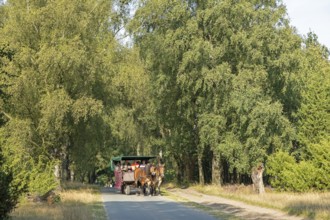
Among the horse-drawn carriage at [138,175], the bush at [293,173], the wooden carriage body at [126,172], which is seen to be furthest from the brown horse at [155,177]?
the bush at [293,173]

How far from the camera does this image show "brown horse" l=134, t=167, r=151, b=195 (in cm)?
3466

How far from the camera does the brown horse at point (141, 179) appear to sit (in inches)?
1365

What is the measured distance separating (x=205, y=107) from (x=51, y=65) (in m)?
11.7

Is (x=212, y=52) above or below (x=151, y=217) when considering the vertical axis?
above

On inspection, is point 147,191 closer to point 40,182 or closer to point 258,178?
point 258,178

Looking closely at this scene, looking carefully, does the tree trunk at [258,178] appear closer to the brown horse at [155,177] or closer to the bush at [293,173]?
the bush at [293,173]

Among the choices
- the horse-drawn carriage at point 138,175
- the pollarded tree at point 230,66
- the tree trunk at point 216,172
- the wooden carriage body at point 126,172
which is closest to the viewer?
A: the horse-drawn carriage at point 138,175

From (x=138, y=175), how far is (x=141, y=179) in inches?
33.9

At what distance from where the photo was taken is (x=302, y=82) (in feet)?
130

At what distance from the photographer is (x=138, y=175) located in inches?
1416

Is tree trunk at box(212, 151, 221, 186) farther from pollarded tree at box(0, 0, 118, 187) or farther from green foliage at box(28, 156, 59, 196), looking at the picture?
green foliage at box(28, 156, 59, 196)

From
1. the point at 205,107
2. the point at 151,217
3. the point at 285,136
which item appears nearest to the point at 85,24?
the point at 205,107

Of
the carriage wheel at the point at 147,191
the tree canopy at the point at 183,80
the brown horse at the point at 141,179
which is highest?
the tree canopy at the point at 183,80

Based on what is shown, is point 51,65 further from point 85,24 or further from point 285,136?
point 285,136
